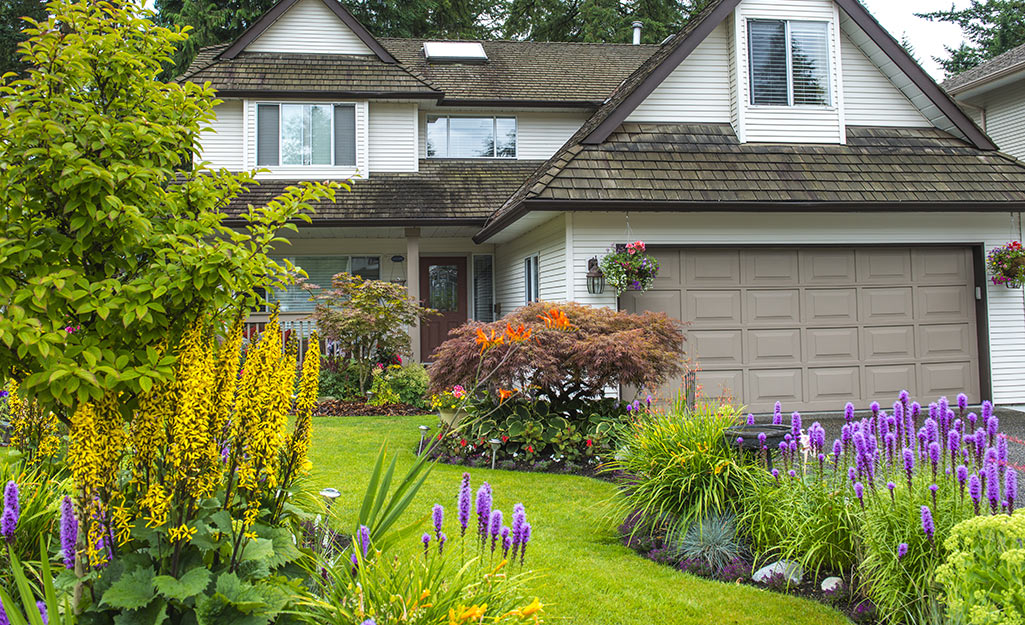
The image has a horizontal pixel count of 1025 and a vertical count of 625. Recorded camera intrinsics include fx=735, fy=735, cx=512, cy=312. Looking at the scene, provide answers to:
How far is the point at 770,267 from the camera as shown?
10.7 metres

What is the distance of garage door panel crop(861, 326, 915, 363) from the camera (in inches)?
427

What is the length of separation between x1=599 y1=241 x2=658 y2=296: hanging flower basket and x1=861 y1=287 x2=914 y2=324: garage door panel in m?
3.52

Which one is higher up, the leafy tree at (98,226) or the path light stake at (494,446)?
the leafy tree at (98,226)

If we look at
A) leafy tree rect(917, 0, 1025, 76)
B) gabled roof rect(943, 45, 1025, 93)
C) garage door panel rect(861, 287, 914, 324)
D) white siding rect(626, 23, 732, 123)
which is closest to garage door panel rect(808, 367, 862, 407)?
garage door panel rect(861, 287, 914, 324)

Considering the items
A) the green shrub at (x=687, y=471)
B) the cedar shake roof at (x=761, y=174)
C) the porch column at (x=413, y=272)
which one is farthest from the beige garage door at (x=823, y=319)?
the green shrub at (x=687, y=471)

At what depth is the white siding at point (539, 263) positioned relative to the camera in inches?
426

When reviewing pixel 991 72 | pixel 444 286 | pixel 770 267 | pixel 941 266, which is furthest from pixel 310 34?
pixel 991 72

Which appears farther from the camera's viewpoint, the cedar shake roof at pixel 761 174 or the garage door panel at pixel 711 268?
the garage door panel at pixel 711 268

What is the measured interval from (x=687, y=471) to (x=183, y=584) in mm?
3260

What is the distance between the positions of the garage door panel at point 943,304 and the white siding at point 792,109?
105 inches

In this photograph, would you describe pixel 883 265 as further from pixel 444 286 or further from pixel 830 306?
pixel 444 286

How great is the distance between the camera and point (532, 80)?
56.5 feet

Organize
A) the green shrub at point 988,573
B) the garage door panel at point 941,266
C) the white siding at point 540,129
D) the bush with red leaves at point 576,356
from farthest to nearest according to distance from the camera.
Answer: the white siding at point 540,129 → the garage door panel at point 941,266 → the bush with red leaves at point 576,356 → the green shrub at point 988,573

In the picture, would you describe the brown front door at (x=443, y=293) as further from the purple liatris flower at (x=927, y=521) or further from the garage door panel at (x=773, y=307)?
the purple liatris flower at (x=927, y=521)
